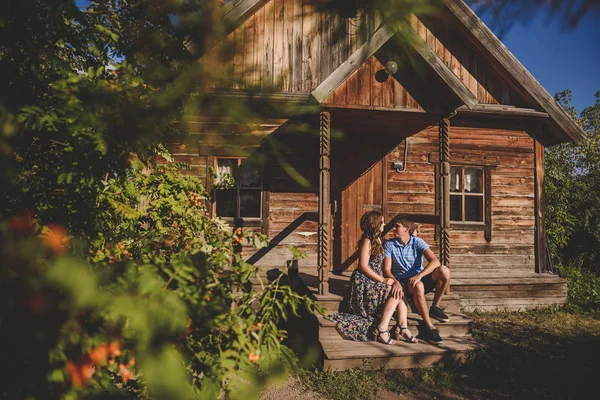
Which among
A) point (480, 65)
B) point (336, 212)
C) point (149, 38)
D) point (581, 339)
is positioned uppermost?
point (480, 65)

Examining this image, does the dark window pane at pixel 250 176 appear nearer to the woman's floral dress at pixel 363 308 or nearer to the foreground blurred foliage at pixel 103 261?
the woman's floral dress at pixel 363 308

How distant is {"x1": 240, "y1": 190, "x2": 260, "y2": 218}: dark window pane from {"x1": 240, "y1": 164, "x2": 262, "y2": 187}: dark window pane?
0.57 ft

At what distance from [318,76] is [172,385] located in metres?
7.14

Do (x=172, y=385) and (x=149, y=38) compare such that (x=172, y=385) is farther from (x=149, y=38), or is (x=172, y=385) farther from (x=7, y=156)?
(x=149, y=38)

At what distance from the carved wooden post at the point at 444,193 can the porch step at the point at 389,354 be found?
1.45 m

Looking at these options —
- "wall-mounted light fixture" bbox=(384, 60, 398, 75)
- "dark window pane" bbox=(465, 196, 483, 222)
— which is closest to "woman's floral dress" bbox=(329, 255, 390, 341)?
"wall-mounted light fixture" bbox=(384, 60, 398, 75)

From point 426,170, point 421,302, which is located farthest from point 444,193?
point 426,170

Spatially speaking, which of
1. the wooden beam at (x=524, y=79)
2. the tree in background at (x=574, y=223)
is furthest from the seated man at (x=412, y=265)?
the tree in background at (x=574, y=223)

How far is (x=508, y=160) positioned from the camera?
7977mm

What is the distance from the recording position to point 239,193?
727 cm

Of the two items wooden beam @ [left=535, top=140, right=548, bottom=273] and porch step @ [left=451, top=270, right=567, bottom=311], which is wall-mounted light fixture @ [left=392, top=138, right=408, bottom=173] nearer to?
porch step @ [left=451, top=270, right=567, bottom=311]

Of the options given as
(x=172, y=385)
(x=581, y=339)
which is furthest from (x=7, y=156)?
(x=581, y=339)

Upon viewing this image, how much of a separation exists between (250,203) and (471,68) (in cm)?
590

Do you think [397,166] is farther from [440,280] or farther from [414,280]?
[414,280]
